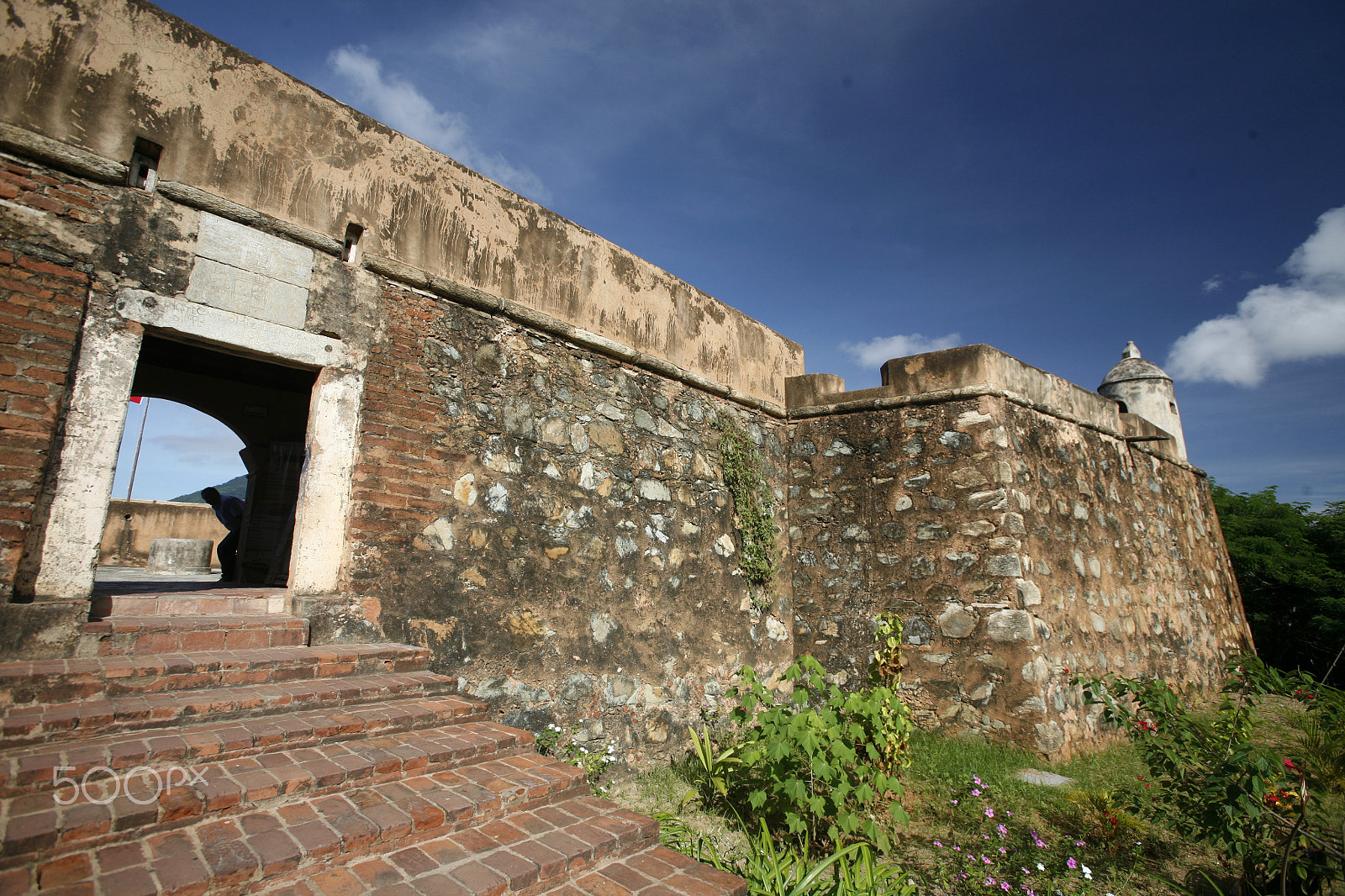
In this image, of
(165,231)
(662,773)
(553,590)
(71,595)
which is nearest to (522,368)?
(553,590)

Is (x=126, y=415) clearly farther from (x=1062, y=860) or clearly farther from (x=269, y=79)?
(x=1062, y=860)

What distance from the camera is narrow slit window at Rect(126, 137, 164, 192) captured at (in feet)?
10.8

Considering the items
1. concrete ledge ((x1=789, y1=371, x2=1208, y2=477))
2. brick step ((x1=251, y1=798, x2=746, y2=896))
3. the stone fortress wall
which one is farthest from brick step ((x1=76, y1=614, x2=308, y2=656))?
concrete ledge ((x1=789, y1=371, x2=1208, y2=477))

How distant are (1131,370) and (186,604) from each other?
12973mm

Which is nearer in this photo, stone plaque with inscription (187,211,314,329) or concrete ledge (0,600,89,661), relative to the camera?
concrete ledge (0,600,89,661)

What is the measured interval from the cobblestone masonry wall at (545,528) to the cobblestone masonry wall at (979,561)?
3.76 feet

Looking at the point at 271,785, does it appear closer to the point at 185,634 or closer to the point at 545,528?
the point at 185,634

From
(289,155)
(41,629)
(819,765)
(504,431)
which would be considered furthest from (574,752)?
(289,155)

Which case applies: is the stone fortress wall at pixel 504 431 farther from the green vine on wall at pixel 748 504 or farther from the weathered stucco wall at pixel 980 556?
the green vine on wall at pixel 748 504

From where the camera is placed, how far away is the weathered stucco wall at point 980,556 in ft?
17.6

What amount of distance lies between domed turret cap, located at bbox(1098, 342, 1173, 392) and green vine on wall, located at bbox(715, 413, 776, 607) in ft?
27.3

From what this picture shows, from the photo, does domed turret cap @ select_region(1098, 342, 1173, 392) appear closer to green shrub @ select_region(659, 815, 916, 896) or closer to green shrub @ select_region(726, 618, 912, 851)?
green shrub @ select_region(726, 618, 912, 851)

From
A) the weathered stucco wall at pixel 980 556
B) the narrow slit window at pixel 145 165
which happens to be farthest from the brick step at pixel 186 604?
the weathered stucco wall at pixel 980 556

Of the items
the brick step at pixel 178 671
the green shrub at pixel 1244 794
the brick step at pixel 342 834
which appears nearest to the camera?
the brick step at pixel 342 834
